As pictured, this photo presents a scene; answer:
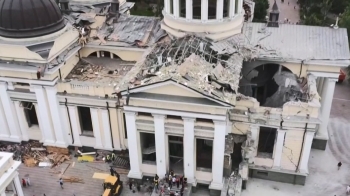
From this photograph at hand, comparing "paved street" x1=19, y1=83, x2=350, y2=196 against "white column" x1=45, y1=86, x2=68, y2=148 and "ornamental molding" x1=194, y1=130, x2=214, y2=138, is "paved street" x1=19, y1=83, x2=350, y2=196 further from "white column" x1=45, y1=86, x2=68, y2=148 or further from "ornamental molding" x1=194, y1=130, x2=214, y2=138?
"ornamental molding" x1=194, y1=130, x2=214, y2=138

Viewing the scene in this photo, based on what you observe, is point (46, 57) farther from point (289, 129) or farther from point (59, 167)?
point (289, 129)

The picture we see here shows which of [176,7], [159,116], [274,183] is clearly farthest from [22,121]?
[274,183]

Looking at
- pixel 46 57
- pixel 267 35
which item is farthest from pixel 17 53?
pixel 267 35

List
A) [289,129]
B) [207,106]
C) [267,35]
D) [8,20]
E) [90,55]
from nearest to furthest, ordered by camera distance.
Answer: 1. [207,106]
2. [289,129]
3. [8,20]
4. [267,35]
5. [90,55]

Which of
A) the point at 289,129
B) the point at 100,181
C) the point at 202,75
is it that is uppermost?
the point at 202,75

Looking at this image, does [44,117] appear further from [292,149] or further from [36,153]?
[292,149]

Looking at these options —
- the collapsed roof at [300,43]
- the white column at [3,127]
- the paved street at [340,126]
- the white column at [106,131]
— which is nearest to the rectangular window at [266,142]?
the collapsed roof at [300,43]
